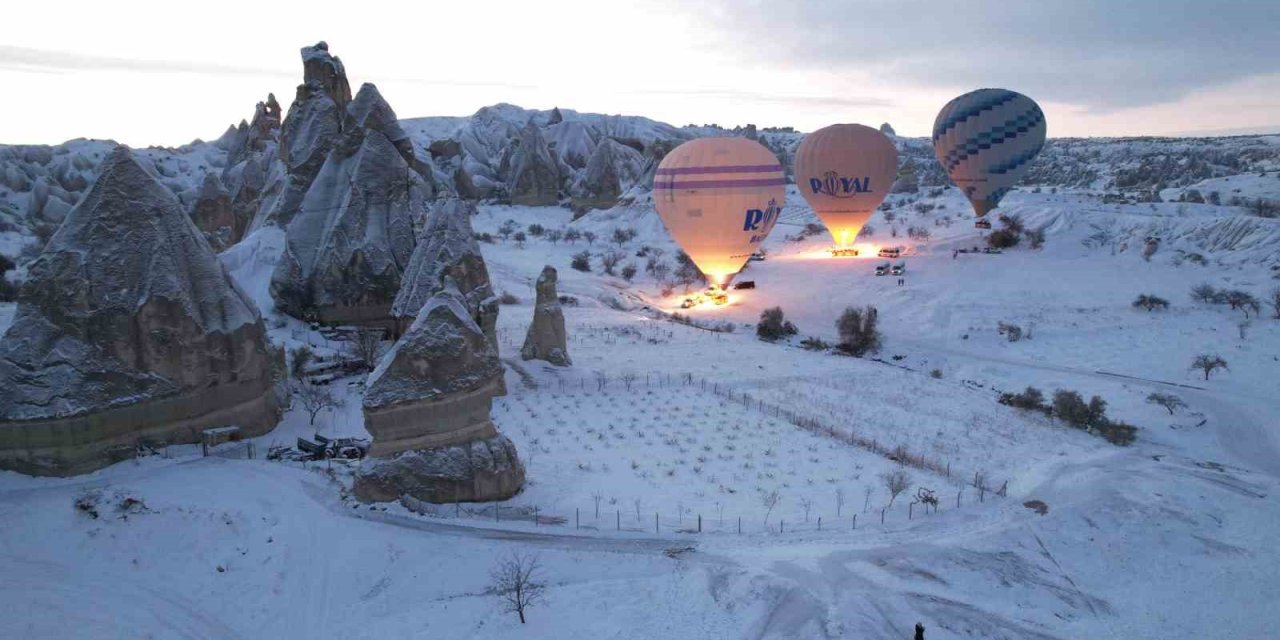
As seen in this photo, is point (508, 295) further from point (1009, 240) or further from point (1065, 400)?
point (1009, 240)

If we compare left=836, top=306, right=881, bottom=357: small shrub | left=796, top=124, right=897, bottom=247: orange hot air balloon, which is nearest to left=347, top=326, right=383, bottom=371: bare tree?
left=836, top=306, right=881, bottom=357: small shrub

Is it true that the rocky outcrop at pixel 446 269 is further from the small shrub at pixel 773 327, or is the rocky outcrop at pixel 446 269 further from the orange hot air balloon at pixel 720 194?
the orange hot air balloon at pixel 720 194

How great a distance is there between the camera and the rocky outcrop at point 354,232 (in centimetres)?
2492

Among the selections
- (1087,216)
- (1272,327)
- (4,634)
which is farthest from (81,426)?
(1087,216)

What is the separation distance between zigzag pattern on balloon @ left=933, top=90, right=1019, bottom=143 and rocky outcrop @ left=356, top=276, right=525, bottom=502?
3607 centimetres

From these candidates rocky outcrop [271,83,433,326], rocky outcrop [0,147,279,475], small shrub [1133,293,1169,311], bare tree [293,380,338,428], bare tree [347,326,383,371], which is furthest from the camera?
small shrub [1133,293,1169,311]

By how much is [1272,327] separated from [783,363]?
58.1ft

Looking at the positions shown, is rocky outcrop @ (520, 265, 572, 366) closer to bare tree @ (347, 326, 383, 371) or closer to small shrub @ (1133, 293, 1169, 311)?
bare tree @ (347, 326, 383, 371)

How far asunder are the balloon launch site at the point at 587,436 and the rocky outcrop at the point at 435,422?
6 cm

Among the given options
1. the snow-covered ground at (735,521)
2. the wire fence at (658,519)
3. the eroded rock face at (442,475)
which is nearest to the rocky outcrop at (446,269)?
the snow-covered ground at (735,521)

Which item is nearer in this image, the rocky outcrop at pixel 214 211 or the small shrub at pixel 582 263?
the rocky outcrop at pixel 214 211

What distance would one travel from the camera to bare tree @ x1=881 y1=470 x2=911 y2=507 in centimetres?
1458

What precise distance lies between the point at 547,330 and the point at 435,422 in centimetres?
998

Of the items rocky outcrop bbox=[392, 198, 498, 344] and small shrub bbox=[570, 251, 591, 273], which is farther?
small shrub bbox=[570, 251, 591, 273]
